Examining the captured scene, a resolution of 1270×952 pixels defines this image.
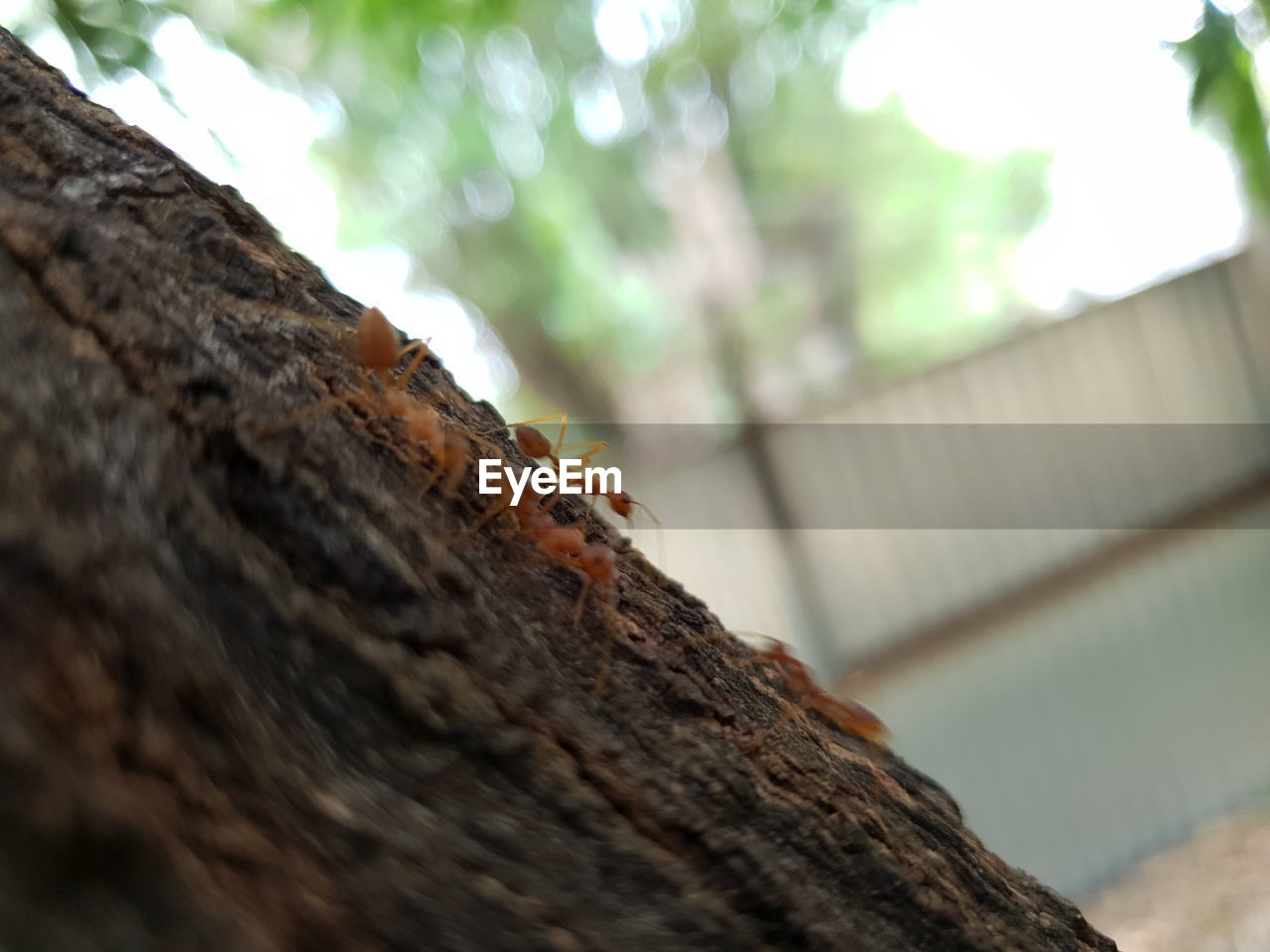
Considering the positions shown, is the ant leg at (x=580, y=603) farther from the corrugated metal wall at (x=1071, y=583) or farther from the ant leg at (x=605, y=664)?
the corrugated metal wall at (x=1071, y=583)

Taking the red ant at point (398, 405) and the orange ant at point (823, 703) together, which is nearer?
the red ant at point (398, 405)

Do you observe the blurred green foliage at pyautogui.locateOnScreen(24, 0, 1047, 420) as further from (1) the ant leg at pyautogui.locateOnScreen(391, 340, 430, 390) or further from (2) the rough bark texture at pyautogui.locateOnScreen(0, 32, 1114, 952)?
(2) the rough bark texture at pyautogui.locateOnScreen(0, 32, 1114, 952)

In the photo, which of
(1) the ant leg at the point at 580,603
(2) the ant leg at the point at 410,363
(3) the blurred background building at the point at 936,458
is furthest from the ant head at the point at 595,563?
(3) the blurred background building at the point at 936,458

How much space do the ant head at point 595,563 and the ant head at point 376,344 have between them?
0.94 feet

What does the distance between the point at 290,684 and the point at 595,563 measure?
334mm

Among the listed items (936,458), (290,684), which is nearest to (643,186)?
(936,458)

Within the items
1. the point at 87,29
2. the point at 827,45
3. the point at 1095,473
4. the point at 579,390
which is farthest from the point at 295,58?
the point at 1095,473

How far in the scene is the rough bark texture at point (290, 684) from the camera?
1.39 ft

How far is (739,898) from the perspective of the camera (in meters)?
0.69

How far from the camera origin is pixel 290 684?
21.5 inches

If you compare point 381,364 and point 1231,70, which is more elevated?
point 1231,70

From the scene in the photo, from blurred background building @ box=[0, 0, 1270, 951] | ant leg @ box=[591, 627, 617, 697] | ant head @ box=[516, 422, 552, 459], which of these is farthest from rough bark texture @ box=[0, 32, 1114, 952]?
blurred background building @ box=[0, 0, 1270, 951]

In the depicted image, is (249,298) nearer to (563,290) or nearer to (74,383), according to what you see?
(74,383)

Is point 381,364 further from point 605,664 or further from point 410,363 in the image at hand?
point 605,664
